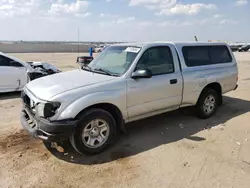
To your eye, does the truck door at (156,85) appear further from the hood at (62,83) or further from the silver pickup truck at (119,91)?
the hood at (62,83)

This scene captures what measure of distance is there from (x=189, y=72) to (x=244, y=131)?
1.66m

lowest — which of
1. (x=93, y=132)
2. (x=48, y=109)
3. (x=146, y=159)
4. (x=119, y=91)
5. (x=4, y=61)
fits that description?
(x=146, y=159)

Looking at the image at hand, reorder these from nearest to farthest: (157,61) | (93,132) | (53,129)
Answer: (53,129)
(93,132)
(157,61)

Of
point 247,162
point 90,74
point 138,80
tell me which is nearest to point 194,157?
point 247,162

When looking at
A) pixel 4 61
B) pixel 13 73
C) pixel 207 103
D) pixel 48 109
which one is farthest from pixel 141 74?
pixel 4 61

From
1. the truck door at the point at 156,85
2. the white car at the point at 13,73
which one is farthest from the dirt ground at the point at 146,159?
the white car at the point at 13,73

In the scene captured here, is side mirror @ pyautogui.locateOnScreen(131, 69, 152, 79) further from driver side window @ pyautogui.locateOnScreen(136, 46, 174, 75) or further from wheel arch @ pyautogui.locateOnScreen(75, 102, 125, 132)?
wheel arch @ pyautogui.locateOnScreen(75, 102, 125, 132)

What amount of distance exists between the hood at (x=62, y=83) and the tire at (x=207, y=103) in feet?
8.15

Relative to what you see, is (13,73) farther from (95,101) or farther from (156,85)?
(156,85)

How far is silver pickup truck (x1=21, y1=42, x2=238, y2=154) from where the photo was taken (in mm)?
3721

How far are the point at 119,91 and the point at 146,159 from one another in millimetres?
1188

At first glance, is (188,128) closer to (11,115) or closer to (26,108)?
(26,108)

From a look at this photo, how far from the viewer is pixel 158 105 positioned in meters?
4.87

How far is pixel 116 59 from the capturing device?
4.88 m
